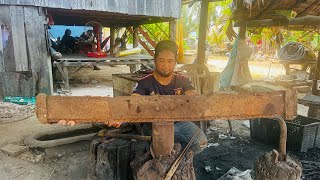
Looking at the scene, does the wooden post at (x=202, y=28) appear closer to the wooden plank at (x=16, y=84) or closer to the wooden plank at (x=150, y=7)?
the wooden plank at (x=150, y=7)

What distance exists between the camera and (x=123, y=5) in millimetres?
8781

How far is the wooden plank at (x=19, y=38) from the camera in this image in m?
7.42

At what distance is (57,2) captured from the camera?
7.74 metres

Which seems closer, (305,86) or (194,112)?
(194,112)

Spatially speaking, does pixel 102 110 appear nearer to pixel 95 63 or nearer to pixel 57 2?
pixel 57 2

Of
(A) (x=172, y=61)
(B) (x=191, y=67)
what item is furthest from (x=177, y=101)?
(B) (x=191, y=67)

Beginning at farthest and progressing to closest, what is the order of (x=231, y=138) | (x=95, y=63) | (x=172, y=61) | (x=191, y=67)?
1. (x=95, y=63)
2. (x=191, y=67)
3. (x=231, y=138)
4. (x=172, y=61)

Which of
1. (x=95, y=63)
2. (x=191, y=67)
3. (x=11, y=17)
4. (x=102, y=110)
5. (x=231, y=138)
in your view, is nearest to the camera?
(x=102, y=110)

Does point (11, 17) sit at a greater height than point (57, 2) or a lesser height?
lesser

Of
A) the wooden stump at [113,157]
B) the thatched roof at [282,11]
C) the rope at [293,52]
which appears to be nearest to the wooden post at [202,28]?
the thatched roof at [282,11]

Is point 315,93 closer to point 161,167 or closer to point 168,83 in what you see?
point 168,83

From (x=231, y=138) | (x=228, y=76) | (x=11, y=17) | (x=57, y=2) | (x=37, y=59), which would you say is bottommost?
(x=231, y=138)

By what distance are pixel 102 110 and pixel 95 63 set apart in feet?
26.9

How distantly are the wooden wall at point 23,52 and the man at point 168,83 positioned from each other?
6130 millimetres
